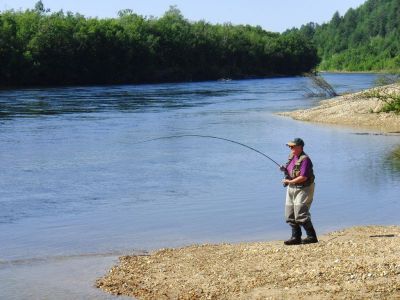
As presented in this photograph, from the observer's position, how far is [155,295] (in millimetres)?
8352

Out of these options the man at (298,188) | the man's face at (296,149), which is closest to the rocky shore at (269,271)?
the man at (298,188)

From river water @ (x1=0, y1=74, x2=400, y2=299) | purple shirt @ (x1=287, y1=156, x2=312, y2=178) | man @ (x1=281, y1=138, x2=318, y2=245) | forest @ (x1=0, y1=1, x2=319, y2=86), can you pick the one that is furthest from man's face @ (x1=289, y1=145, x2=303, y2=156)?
forest @ (x1=0, y1=1, x2=319, y2=86)

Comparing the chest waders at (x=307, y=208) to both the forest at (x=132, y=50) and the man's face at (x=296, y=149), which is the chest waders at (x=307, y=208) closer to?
the man's face at (x=296, y=149)

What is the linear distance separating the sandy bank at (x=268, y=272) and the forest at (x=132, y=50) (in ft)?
219

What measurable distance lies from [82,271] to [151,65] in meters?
88.3

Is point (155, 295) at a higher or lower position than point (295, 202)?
lower

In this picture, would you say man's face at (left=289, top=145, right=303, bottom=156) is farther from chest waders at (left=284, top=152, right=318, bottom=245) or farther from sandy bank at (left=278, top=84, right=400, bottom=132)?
sandy bank at (left=278, top=84, right=400, bottom=132)

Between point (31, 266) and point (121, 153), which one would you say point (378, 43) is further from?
point (31, 266)

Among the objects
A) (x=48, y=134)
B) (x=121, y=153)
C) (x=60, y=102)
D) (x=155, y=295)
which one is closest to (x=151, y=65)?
(x=60, y=102)

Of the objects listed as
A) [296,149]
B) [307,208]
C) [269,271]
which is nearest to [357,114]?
[307,208]

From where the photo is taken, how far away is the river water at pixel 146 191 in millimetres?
11148

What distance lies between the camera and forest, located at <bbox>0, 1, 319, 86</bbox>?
80750mm

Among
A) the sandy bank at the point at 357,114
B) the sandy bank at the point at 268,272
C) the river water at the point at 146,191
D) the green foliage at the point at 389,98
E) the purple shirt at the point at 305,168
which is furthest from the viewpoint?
the sandy bank at the point at 357,114

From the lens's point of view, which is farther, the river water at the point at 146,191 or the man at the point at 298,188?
the river water at the point at 146,191
